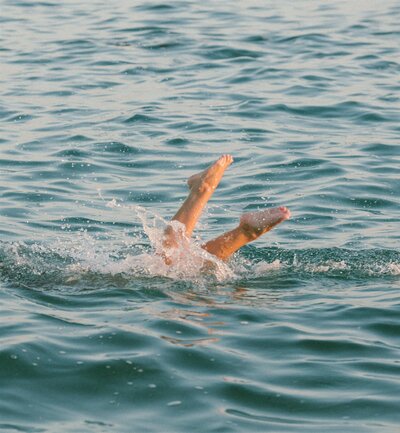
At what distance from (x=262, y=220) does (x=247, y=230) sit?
0.18m

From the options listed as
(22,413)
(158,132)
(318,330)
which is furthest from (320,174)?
(22,413)

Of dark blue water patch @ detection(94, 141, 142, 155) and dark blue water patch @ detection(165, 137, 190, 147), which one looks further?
dark blue water patch @ detection(165, 137, 190, 147)

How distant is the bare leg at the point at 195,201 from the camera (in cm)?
922

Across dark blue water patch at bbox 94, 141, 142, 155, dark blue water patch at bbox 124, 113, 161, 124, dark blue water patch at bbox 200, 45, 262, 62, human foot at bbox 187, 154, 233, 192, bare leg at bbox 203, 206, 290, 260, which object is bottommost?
dark blue water patch at bbox 94, 141, 142, 155

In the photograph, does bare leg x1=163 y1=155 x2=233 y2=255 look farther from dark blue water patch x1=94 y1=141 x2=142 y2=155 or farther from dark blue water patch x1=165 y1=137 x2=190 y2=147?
dark blue water patch x1=165 y1=137 x2=190 y2=147

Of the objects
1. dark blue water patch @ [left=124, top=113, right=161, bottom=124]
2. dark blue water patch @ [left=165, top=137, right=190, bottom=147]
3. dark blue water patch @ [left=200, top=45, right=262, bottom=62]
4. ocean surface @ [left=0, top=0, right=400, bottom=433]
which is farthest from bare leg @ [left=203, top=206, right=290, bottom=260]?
dark blue water patch @ [left=200, top=45, right=262, bottom=62]

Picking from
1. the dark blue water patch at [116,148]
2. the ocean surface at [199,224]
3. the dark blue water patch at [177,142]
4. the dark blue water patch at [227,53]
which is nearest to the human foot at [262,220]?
the ocean surface at [199,224]

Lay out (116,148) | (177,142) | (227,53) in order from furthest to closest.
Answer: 1. (227,53)
2. (177,142)
3. (116,148)

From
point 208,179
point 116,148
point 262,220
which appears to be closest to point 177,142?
point 116,148

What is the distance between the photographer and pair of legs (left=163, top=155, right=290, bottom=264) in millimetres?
8914

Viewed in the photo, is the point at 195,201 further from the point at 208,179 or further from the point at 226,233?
the point at 226,233

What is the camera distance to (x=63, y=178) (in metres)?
12.9

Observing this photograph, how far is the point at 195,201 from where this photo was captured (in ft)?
30.7

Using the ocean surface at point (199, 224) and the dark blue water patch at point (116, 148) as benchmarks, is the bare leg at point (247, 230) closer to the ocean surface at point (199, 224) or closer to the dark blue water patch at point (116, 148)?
the ocean surface at point (199, 224)
